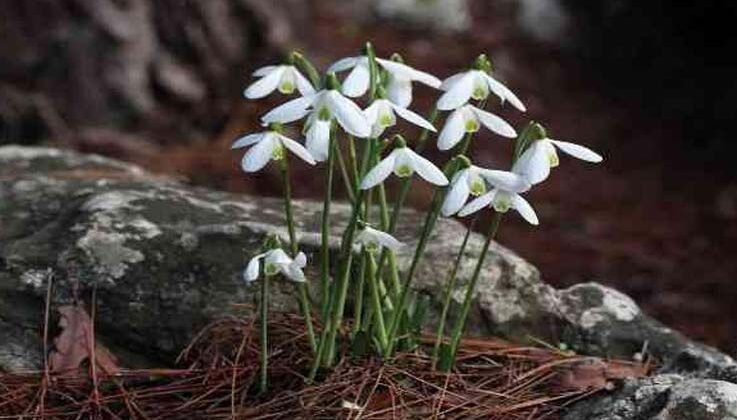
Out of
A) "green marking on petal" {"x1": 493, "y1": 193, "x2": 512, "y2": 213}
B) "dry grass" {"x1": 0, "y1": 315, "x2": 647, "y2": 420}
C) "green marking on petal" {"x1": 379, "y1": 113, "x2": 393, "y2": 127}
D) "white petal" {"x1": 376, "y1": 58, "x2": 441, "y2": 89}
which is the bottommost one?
"dry grass" {"x1": 0, "y1": 315, "x2": 647, "y2": 420}

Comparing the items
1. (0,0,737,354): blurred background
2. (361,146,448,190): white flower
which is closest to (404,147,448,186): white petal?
(361,146,448,190): white flower

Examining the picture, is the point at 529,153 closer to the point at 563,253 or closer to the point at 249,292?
the point at 249,292

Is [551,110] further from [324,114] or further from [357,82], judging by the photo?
[324,114]

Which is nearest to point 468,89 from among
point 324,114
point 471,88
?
point 471,88

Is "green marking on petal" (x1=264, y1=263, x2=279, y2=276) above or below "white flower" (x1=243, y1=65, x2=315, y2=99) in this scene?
below

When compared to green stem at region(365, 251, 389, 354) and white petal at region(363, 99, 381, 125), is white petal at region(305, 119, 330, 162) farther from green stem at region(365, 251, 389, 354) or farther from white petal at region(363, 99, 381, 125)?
green stem at region(365, 251, 389, 354)

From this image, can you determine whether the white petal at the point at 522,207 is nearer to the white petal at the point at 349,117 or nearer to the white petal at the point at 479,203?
the white petal at the point at 479,203

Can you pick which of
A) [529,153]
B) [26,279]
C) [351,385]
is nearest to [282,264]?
[351,385]
